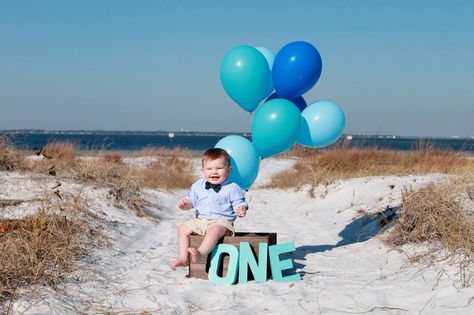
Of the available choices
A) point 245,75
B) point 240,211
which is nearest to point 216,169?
point 240,211

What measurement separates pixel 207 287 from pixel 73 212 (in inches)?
96.5

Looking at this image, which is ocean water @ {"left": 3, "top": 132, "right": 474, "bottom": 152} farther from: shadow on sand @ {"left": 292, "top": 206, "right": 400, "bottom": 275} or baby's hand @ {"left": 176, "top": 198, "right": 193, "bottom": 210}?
shadow on sand @ {"left": 292, "top": 206, "right": 400, "bottom": 275}

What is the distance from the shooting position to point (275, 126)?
16.5ft

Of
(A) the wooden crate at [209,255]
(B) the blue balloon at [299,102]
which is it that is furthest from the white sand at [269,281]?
(B) the blue balloon at [299,102]

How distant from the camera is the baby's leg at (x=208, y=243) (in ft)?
15.2

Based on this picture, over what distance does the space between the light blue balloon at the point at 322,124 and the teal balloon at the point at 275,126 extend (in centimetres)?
18

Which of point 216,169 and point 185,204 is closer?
point 216,169

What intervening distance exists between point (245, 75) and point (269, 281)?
74.1 inches

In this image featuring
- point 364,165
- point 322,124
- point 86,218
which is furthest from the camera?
point 364,165

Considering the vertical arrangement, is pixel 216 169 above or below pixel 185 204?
above

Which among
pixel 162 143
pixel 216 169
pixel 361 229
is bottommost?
pixel 162 143

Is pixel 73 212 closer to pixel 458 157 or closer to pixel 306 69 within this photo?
pixel 306 69

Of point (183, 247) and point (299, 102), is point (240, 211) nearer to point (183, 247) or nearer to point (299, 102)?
point (183, 247)

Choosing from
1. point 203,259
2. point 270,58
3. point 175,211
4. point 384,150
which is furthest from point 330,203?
point 384,150
